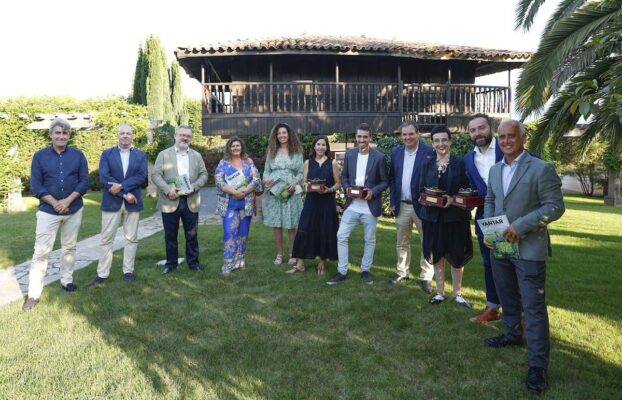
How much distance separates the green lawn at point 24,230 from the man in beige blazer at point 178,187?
9.08 feet

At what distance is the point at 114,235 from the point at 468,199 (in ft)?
13.7

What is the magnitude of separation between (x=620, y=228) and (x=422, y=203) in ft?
28.5

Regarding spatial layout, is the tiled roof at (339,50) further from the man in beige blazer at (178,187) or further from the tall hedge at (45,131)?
the man in beige blazer at (178,187)

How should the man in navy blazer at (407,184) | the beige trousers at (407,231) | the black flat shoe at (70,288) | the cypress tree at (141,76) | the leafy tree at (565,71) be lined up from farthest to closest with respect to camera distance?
the cypress tree at (141,76)
the leafy tree at (565,71)
the black flat shoe at (70,288)
the beige trousers at (407,231)
the man in navy blazer at (407,184)

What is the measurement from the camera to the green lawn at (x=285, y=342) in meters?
2.89

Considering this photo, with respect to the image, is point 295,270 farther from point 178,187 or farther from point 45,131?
point 45,131

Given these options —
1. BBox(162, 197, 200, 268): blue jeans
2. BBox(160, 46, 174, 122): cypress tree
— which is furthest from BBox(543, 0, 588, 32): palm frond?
BBox(160, 46, 174, 122): cypress tree

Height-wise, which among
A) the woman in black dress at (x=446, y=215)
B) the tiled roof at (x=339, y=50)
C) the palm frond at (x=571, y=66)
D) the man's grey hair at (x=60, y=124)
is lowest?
the woman in black dress at (x=446, y=215)

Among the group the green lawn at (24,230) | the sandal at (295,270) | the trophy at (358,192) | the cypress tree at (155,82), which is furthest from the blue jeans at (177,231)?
the cypress tree at (155,82)

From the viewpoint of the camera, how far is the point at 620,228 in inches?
398

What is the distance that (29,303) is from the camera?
4.47 meters

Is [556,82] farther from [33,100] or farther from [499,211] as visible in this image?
[33,100]

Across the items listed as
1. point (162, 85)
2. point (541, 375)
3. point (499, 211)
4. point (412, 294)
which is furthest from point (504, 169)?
point (162, 85)

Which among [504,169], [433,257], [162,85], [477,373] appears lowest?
[477,373]
